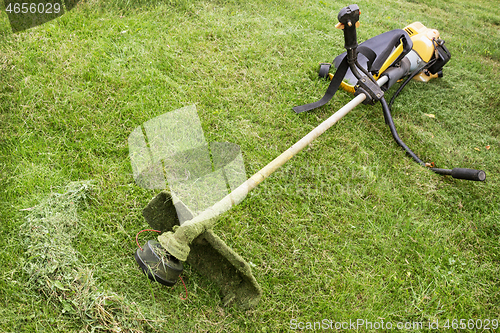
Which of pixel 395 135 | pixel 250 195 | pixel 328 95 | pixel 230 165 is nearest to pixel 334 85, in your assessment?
pixel 328 95

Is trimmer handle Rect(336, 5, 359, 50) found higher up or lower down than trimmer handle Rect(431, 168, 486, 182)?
higher up

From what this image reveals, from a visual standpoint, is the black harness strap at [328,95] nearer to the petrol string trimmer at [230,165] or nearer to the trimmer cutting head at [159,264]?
the petrol string trimmer at [230,165]

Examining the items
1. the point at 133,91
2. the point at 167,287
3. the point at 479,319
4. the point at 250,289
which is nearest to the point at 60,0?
the point at 133,91

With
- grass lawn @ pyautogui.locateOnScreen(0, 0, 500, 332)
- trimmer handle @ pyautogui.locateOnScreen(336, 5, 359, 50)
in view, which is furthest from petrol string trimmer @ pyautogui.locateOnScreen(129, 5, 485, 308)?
grass lawn @ pyautogui.locateOnScreen(0, 0, 500, 332)

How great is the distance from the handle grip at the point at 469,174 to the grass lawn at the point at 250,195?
0.60 feet

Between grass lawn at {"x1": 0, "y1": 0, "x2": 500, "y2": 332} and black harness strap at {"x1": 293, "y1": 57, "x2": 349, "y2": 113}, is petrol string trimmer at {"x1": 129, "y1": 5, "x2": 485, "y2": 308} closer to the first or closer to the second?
black harness strap at {"x1": 293, "y1": 57, "x2": 349, "y2": 113}

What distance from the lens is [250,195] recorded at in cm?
254

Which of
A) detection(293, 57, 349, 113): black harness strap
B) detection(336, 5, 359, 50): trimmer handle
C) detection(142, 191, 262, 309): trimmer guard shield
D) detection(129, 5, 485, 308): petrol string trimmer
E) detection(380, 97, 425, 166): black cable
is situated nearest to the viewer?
detection(129, 5, 485, 308): petrol string trimmer

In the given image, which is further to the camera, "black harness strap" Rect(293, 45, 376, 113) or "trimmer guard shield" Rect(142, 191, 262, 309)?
"black harness strap" Rect(293, 45, 376, 113)

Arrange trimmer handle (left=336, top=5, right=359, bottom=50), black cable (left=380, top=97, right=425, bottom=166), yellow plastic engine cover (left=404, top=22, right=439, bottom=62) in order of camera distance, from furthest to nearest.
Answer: yellow plastic engine cover (left=404, top=22, right=439, bottom=62), black cable (left=380, top=97, right=425, bottom=166), trimmer handle (left=336, top=5, right=359, bottom=50)

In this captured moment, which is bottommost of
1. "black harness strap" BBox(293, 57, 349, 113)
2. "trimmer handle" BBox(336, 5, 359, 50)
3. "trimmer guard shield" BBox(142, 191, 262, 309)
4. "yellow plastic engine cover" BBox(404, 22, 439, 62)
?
"trimmer guard shield" BBox(142, 191, 262, 309)

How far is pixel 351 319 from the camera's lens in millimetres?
2043

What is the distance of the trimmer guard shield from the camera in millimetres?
1936

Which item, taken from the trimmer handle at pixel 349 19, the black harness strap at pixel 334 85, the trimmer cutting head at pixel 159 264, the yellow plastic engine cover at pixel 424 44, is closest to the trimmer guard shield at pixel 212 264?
the trimmer cutting head at pixel 159 264
